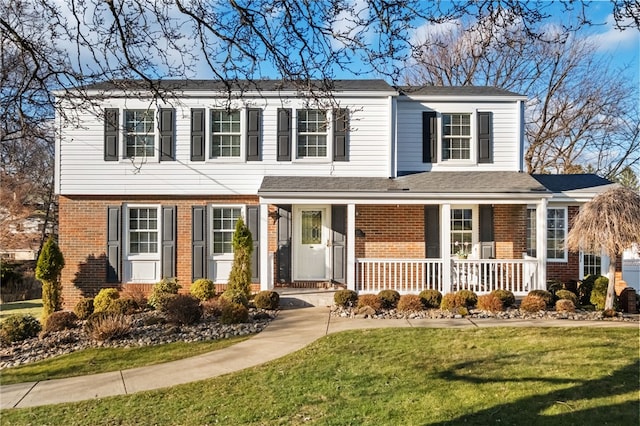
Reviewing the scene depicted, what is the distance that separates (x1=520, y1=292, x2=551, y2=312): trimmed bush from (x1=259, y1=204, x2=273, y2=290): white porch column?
5.98 meters

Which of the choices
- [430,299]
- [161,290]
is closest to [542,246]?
[430,299]

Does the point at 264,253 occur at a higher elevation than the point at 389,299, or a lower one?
higher

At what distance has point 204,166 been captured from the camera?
39.0 ft

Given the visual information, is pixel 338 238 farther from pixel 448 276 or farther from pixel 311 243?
pixel 448 276

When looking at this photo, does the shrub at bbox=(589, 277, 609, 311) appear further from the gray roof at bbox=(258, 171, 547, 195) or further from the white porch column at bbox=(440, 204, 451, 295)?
the white porch column at bbox=(440, 204, 451, 295)

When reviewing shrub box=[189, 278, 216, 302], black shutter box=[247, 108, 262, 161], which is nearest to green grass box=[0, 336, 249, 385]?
shrub box=[189, 278, 216, 302]

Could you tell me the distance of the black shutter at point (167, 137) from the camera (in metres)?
11.9

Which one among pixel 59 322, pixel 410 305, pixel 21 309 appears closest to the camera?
pixel 59 322

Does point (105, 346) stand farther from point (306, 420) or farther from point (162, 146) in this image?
point (162, 146)

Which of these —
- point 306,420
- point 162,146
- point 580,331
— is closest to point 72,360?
point 306,420

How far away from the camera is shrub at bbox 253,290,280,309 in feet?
33.0

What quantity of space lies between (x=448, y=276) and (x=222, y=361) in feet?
20.2

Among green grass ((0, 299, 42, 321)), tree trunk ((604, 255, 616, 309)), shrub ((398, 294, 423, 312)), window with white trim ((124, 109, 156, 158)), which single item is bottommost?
green grass ((0, 299, 42, 321))

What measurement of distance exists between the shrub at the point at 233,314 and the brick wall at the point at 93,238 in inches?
136
